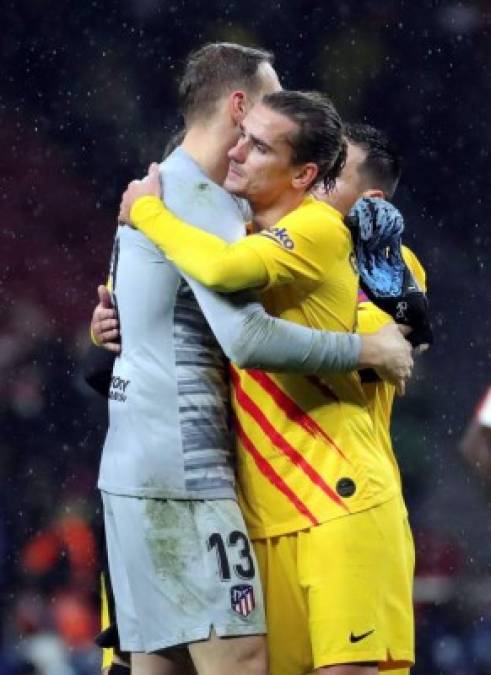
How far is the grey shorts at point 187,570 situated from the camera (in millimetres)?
2809

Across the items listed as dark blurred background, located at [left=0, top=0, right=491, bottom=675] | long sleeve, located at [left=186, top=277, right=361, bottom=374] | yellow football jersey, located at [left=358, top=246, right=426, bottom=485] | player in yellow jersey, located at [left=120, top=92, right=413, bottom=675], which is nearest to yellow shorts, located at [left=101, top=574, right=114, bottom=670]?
player in yellow jersey, located at [left=120, top=92, right=413, bottom=675]

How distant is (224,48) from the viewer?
312cm

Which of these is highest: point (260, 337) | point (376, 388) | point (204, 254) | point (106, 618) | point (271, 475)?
point (204, 254)

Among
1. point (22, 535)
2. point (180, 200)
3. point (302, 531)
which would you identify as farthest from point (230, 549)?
point (22, 535)

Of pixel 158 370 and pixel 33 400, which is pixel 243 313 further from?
pixel 33 400

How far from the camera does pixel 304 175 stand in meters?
2.96

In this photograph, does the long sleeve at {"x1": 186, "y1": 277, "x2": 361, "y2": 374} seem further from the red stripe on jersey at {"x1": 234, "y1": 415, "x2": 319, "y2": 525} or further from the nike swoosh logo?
the nike swoosh logo

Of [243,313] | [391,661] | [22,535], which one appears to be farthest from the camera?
[22,535]

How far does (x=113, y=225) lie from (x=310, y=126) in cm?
251

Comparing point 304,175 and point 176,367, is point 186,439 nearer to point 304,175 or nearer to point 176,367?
point 176,367

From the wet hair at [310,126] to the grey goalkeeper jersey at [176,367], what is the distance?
0.52ft

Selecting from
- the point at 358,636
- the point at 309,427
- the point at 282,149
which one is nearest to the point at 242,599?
the point at 358,636

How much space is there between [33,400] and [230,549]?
2.60m

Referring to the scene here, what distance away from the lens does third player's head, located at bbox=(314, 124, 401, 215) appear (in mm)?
3559
